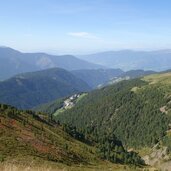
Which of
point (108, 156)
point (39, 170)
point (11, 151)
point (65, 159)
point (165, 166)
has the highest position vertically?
point (39, 170)

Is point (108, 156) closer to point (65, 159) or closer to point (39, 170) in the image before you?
point (65, 159)

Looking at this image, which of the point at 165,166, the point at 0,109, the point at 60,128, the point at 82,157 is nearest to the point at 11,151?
the point at 82,157

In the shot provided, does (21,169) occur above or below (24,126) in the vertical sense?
above

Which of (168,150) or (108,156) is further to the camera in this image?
(168,150)


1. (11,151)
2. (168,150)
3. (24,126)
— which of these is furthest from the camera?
(168,150)

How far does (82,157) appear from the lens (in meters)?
78.9

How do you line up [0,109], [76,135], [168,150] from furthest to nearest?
1. [168,150]
2. [76,135]
3. [0,109]

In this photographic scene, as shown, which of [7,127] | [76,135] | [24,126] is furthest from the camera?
[76,135]

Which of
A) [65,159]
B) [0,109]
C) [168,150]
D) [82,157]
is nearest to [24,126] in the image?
Answer: [0,109]

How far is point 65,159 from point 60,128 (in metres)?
47.5

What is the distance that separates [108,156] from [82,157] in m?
17.4

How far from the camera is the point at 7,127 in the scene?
7444 cm

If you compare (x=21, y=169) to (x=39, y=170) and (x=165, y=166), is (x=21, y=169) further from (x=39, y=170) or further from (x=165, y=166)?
(x=165, y=166)

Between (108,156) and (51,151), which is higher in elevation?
(51,151)
